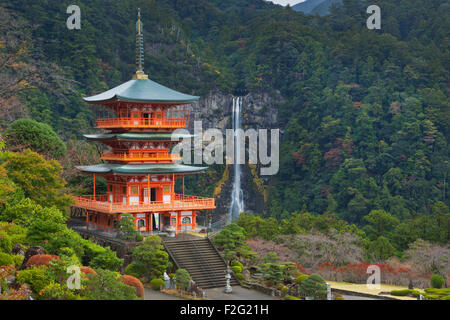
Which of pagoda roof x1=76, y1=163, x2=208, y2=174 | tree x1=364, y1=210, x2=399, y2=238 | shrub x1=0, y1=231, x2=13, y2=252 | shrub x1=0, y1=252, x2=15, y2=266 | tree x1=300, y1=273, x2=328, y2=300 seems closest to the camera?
shrub x1=0, y1=252, x2=15, y2=266

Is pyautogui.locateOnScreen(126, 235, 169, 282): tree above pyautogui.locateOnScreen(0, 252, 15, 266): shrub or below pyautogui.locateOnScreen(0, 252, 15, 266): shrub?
below

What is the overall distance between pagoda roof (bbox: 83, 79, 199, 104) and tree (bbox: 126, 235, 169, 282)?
27.9 ft

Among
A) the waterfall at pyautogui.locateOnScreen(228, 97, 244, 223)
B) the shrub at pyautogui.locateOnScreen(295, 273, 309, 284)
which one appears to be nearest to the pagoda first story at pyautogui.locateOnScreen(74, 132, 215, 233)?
the shrub at pyautogui.locateOnScreen(295, 273, 309, 284)

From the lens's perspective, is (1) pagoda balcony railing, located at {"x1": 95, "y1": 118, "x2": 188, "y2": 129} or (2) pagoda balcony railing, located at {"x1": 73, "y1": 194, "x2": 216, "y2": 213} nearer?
(2) pagoda balcony railing, located at {"x1": 73, "y1": 194, "x2": 216, "y2": 213}

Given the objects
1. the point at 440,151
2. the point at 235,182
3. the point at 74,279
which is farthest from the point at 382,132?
the point at 74,279

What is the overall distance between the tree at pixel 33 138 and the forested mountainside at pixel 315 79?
1743cm

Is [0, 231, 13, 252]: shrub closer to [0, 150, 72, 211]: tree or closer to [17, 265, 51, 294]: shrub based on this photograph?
[17, 265, 51, 294]: shrub

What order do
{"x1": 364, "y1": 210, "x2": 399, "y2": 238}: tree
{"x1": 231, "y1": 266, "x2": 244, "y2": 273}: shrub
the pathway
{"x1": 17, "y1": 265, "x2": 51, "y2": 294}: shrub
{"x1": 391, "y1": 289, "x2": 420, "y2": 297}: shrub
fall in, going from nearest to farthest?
{"x1": 17, "y1": 265, "x2": 51, "y2": 294}: shrub
the pathway
{"x1": 391, "y1": 289, "x2": 420, "y2": 297}: shrub
{"x1": 231, "y1": 266, "x2": 244, "y2": 273}: shrub
{"x1": 364, "y1": 210, "x2": 399, "y2": 238}: tree

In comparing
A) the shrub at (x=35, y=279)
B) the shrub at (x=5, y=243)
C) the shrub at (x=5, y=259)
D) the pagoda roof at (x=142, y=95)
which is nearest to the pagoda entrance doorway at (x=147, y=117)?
the pagoda roof at (x=142, y=95)

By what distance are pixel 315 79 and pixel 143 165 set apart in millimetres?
55320

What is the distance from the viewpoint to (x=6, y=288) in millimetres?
15945

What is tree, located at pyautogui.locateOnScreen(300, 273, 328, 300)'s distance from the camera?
2291 cm

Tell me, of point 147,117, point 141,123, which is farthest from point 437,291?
point 147,117

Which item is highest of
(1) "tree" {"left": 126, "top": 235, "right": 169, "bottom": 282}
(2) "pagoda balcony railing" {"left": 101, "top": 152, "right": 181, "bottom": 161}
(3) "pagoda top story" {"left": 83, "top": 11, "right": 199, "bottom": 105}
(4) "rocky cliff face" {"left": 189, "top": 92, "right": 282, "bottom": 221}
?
(4) "rocky cliff face" {"left": 189, "top": 92, "right": 282, "bottom": 221}
